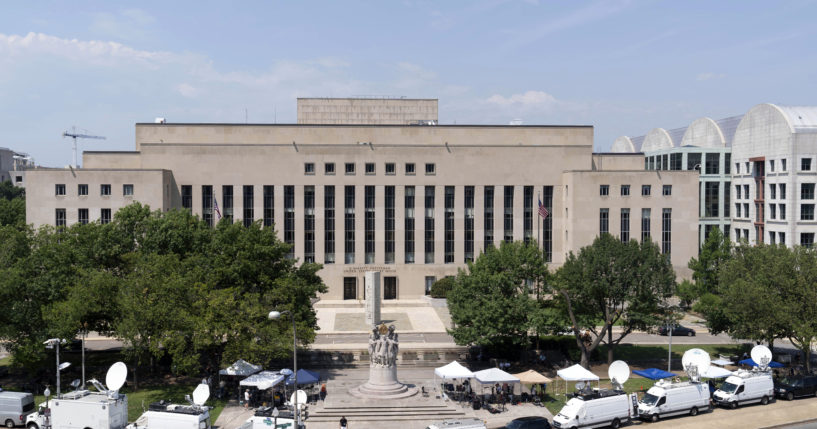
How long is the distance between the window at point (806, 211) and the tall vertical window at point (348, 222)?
2179 inches

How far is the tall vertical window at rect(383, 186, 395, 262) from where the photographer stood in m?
82.6

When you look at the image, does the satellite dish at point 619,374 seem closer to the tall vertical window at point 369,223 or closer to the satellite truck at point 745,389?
the satellite truck at point 745,389

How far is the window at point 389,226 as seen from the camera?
Result: 82.6 meters

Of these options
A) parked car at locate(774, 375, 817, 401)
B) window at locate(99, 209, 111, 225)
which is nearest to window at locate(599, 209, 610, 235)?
parked car at locate(774, 375, 817, 401)

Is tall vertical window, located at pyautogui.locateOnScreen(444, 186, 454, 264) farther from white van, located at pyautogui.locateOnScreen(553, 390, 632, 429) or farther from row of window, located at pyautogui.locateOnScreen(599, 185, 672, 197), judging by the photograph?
white van, located at pyautogui.locateOnScreen(553, 390, 632, 429)

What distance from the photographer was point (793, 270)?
49.9 m

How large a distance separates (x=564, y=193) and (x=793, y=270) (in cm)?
3471

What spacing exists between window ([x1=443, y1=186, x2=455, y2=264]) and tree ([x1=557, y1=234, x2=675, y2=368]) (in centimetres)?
3172

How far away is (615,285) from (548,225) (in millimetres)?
33939

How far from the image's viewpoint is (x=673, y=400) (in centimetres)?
4144

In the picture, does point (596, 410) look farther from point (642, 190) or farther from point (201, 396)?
point (642, 190)

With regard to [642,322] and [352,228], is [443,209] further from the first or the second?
[642,322]

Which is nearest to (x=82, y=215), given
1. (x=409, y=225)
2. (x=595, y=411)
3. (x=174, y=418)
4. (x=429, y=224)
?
(x=409, y=225)

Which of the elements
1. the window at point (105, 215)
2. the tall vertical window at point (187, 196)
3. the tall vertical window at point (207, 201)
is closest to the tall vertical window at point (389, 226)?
the tall vertical window at point (207, 201)
